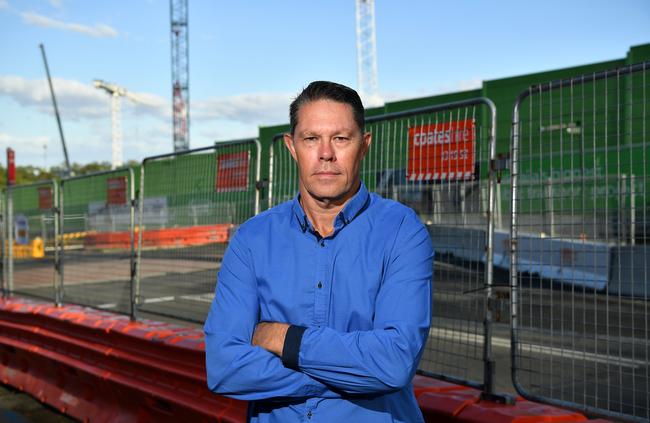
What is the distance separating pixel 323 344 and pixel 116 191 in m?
6.16

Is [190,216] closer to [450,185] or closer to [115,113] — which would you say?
[450,185]

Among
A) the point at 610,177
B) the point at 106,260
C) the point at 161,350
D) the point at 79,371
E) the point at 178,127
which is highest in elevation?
the point at 178,127

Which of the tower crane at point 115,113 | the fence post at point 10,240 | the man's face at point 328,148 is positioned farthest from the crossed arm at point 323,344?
the tower crane at point 115,113

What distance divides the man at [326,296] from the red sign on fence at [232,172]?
3539 mm

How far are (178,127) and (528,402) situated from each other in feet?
331

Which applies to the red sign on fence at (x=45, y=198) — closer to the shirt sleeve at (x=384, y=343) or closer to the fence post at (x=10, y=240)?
the fence post at (x=10, y=240)

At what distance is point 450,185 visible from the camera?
13.6 ft

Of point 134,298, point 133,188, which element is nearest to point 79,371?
point 134,298

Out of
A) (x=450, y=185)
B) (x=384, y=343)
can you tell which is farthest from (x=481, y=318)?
(x=384, y=343)

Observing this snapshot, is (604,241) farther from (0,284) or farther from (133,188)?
(0,284)

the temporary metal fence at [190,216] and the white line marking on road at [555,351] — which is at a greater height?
the temporary metal fence at [190,216]

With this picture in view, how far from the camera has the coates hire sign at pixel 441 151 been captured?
160 inches

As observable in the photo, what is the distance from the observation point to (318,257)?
2.10m

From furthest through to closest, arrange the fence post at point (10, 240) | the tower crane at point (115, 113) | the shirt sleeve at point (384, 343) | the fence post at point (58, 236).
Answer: the tower crane at point (115, 113) < the fence post at point (10, 240) < the fence post at point (58, 236) < the shirt sleeve at point (384, 343)
